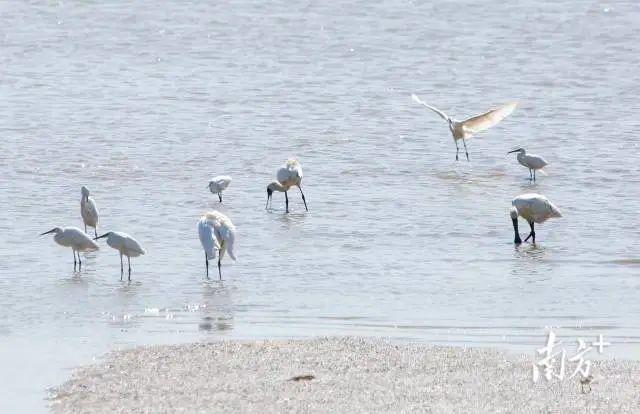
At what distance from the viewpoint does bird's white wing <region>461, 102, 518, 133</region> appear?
1852 centimetres

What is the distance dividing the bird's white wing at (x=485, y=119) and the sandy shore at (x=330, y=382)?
9.21 m

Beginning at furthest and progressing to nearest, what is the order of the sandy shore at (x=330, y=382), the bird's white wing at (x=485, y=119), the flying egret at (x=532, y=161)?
the bird's white wing at (x=485, y=119), the flying egret at (x=532, y=161), the sandy shore at (x=330, y=382)

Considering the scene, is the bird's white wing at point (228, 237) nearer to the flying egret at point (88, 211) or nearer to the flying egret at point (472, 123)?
the flying egret at point (88, 211)

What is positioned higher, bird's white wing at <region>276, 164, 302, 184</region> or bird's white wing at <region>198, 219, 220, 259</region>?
bird's white wing at <region>276, 164, 302, 184</region>

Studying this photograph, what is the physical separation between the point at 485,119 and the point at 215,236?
290 inches

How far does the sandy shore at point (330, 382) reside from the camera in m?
8.28

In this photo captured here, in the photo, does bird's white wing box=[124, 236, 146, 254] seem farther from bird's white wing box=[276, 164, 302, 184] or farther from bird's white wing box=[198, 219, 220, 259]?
bird's white wing box=[276, 164, 302, 184]

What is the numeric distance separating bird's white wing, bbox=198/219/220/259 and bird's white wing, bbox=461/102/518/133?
6848mm

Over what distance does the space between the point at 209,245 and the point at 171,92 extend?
463 inches

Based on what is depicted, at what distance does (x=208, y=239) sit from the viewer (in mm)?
12078

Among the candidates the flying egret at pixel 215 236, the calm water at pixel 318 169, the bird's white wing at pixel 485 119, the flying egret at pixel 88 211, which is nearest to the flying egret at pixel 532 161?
the calm water at pixel 318 169

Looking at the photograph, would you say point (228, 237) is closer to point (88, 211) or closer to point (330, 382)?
point (88, 211)

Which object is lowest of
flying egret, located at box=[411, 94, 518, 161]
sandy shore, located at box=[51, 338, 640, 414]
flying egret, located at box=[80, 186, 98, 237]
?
sandy shore, located at box=[51, 338, 640, 414]

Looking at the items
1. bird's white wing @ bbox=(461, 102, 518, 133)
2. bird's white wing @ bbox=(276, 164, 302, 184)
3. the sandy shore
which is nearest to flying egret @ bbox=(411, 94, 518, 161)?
bird's white wing @ bbox=(461, 102, 518, 133)
